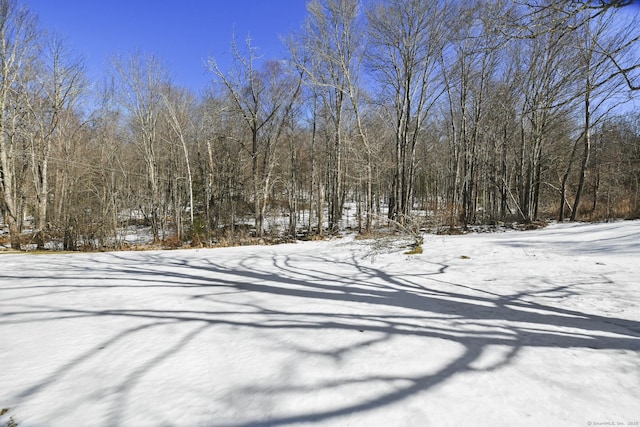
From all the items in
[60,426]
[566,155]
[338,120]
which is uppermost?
[338,120]

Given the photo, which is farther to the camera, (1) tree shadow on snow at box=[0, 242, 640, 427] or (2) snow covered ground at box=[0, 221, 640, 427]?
(1) tree shadow on snow at box=[0, 242, 640, 427]

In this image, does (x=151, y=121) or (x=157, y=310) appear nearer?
(x=157, y=310)

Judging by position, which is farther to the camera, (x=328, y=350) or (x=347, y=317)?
(x=347, y=317)

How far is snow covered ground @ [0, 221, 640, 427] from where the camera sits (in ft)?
5.85

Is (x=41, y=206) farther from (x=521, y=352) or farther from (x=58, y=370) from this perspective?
(x=521, y=352)

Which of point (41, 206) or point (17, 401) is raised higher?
point (41, 206)

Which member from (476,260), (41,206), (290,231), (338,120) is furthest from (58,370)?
(41,206)

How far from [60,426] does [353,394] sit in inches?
69.9

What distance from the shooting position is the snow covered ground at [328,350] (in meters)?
1.78

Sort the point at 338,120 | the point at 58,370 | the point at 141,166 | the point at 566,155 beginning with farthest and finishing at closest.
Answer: the point at 141,166 < the point at 566,155 < the point at 338,120 < the point at 58,370

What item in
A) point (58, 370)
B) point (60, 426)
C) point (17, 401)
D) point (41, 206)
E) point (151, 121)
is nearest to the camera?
point (60, 426)

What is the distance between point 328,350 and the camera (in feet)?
8.27

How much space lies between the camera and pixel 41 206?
15.4 meters

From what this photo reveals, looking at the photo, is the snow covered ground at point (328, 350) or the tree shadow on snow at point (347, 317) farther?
the tree shadow on snow at point (347, 317)
